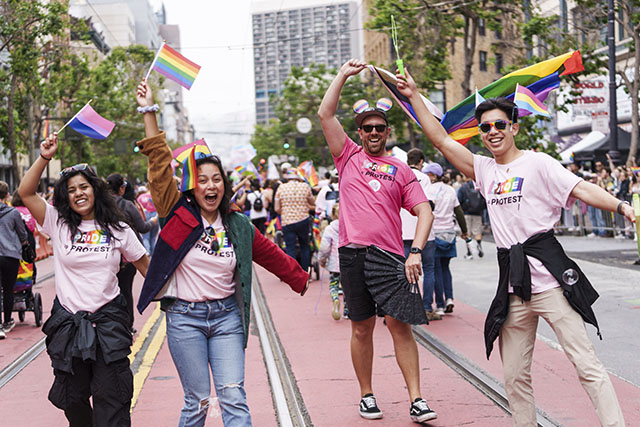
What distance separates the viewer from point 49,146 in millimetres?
4859

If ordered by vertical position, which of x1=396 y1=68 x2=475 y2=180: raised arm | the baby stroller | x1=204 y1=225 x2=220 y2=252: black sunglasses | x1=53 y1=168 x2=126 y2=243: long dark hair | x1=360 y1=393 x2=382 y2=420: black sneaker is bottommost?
x1=360 y1=393 x2=382 y2=420: black sneaker

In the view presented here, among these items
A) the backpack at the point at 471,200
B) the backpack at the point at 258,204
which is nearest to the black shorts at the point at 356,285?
the backpack at the point at 258,204

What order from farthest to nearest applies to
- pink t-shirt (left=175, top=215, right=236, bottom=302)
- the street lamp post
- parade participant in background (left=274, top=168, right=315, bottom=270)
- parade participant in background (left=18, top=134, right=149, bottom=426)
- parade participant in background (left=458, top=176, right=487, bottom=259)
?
1. the street lamp post
2. parade participant in background (left=458, top=176, right=487, bottom=259)
3. parade participant in background (left=274, top=168, right=315, bottom=270)
4. parade participant in background (left=18, top=134, right=149, bottom=426)
5. pink t-shirt (left=175, top=215, right=236, bottom=302)

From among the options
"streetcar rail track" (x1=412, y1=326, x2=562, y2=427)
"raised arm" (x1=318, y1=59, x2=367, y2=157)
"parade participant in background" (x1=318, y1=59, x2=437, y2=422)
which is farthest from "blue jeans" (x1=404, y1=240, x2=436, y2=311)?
"raised arm" (x1=318, y1=59, x2=367, y2=157)

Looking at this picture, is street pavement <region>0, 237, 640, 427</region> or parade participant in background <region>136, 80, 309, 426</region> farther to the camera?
street pavement <region>0, 237, 640, 427</region>

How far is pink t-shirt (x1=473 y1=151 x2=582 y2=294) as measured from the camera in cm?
447

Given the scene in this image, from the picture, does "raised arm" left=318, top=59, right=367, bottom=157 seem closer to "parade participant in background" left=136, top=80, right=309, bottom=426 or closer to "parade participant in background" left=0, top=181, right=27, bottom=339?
"parade participant in background" left=136, top=80, right=309, bottom=426

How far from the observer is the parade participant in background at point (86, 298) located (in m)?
4.59

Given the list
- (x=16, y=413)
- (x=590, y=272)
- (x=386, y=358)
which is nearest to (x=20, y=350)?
(x=16, y=413)

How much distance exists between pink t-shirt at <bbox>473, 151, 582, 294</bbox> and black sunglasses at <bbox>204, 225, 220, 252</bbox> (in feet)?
4.77

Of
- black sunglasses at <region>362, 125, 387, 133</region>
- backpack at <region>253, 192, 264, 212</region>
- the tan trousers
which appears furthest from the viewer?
backpack at <region>253, 192, 264, 212</region>

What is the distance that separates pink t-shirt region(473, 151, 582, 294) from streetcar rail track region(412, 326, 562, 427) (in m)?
1.43

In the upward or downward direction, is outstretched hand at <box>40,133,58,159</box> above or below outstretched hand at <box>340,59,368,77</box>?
below

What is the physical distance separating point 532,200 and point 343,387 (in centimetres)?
283
